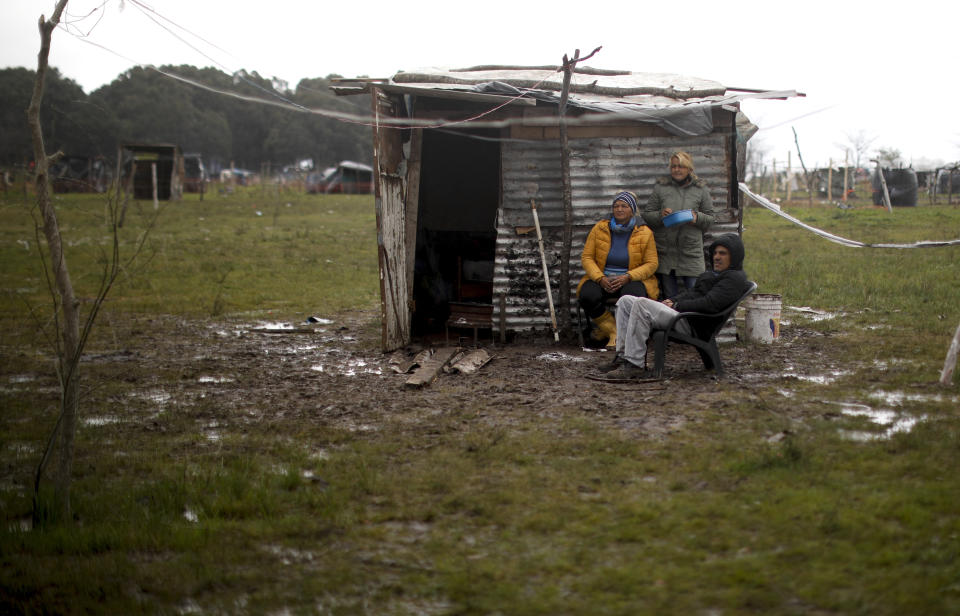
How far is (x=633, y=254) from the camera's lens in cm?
824

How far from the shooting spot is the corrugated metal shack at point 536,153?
8539 millimetres

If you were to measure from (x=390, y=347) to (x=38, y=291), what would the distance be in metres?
6.71

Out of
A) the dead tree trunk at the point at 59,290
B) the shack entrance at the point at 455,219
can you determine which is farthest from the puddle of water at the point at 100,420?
the shack entrance at the point at 455,219

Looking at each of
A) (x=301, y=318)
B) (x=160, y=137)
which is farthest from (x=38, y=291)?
(x=160, y=137)

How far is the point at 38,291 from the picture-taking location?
12305 mm

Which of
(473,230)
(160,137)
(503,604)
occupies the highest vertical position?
(160,137)

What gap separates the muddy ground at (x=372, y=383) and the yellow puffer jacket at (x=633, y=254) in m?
0.81

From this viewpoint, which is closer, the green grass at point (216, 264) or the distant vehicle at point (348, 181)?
the green grass at point (216, 264)

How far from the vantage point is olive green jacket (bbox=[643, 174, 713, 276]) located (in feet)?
27.5

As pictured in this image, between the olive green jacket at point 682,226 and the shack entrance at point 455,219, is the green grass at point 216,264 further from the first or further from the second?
the olive green jacket at point 682,226

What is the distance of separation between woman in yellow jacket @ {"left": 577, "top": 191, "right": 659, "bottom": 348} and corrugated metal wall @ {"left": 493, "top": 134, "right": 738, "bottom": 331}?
2.22 feet

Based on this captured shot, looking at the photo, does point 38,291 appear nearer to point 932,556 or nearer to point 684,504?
point 684,504

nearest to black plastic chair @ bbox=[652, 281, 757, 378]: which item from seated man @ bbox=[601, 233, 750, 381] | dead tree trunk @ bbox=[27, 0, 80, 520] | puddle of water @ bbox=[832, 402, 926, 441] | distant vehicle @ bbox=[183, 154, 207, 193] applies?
seated man @ bbox=[601, 233, 750, 381]

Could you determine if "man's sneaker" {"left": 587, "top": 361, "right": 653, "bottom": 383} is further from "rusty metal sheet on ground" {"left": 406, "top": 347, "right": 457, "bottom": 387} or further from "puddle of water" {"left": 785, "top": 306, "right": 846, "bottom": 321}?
"puddle of water" {"left": 785, "top": 306, "right": 846, "bottom": 321}
